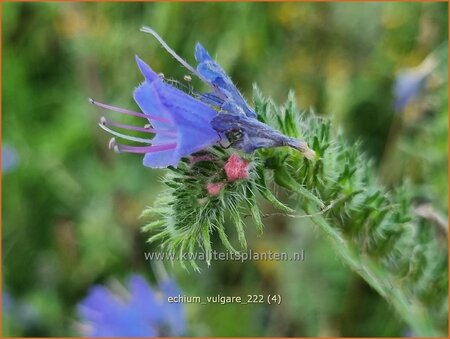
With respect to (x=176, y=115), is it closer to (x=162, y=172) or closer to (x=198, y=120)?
(x=198, y=120)

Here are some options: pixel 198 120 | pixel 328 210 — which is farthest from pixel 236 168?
pixel 328 210

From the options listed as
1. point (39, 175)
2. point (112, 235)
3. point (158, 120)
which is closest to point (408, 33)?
point (112, 235)

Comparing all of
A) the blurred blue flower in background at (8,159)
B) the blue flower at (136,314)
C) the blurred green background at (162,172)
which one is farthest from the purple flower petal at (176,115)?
the blurred blue flower in background at (8,159)

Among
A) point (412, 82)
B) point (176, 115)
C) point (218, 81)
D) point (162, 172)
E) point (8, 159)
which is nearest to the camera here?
point (176, 115)

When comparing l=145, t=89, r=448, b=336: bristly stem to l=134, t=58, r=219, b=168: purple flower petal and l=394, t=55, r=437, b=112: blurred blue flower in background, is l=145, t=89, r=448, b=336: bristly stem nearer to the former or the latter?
l=134, t=58, r=219, b=168: purple flower petal

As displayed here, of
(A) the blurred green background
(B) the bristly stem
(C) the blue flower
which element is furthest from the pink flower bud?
(A) the blurred green background
